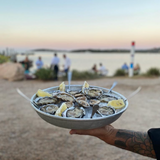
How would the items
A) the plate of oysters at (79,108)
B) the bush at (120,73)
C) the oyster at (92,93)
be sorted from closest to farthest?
the plate of oysters at (79,108) → the oyster at (92,93) → the bush at (120,73)

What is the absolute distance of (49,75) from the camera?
919 cm

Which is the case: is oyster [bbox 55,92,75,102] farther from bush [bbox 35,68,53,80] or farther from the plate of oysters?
bush [bbox 35,68,53,80]

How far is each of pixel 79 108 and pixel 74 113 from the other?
0.08m

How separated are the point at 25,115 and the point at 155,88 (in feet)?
16.0

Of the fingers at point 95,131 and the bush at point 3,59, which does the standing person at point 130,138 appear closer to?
the fingers at point 95,131

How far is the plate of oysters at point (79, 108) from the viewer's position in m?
Answer: 1.16

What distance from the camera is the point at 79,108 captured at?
51.1 inches

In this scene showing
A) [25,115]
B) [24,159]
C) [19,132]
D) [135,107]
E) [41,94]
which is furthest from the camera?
[135,107]

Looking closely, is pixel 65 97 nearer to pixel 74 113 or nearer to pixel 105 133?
pixel 74 113

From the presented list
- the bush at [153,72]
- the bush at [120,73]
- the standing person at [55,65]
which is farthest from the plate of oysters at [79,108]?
the bush at [120,73]

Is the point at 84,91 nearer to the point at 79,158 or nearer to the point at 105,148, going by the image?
the point at 79,158

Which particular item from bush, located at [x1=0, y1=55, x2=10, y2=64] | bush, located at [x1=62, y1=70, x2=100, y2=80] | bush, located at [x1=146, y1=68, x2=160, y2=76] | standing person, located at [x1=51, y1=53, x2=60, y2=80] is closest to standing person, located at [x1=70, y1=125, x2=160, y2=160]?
standing person, located at [x1=51, y1=53, x2=60, y2=80]

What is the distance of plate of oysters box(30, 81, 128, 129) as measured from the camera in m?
1.16

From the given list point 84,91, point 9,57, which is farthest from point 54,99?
point 9,57
